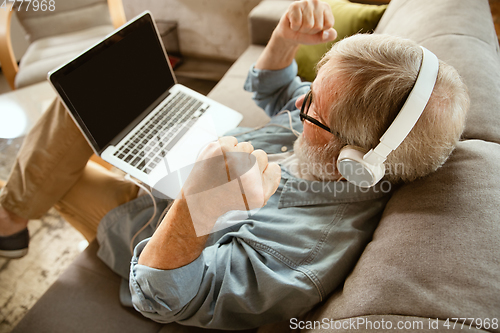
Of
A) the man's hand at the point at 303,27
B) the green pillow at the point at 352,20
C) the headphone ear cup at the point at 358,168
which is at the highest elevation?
the man's hand at the point at 303,27

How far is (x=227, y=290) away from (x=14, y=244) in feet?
3.44

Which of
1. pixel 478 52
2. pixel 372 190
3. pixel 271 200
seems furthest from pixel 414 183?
pixel 478 52

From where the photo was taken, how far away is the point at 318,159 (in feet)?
2.80

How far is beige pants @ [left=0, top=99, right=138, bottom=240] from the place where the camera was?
3.53 feet

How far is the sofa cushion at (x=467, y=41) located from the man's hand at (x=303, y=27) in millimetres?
333

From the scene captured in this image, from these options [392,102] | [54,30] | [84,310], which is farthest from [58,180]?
[54,30]

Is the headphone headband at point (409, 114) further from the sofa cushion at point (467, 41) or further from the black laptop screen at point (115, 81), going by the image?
the black laptop screen at point (115, 81)

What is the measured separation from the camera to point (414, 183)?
74cm

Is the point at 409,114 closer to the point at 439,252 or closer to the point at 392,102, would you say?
the point at 392,102

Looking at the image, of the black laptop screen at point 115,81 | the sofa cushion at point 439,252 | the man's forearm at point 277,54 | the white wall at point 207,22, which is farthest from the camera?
the white wall at point 207,22

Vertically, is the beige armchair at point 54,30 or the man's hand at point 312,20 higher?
the man's hand at point 312,20

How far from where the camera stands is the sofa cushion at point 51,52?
6.39 ft

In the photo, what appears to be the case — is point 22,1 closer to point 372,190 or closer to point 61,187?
point 61,187

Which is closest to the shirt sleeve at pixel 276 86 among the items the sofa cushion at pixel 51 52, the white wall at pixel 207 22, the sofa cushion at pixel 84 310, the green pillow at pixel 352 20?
the green pillow at pixel 352 20
